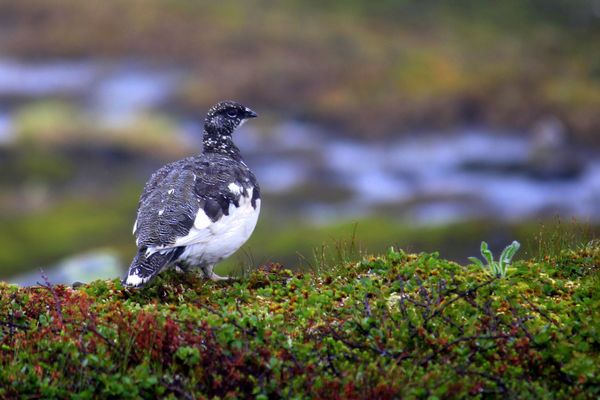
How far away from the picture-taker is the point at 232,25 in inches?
1369

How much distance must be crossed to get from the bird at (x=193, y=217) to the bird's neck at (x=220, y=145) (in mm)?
746

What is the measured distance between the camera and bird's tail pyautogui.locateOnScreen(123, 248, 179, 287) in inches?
274

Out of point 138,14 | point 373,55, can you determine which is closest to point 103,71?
point 138,14

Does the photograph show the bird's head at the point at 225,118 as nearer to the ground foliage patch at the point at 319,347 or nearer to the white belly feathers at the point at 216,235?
the white belly feathers at the point at 216,235

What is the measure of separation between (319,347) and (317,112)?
27293mm

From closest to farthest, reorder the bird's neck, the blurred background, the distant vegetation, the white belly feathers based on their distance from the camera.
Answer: the white belly feathers, the bird's neck, the blurred background, the distant vegetation

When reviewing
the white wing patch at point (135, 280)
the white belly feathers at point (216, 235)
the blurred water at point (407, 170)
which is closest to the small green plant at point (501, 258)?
the white belly feathers at point (216, 235)

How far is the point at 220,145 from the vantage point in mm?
9273

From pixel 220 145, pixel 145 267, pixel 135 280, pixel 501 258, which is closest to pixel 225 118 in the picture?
pixel 220 145

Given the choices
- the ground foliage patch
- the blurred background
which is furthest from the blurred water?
the ground foliage patch

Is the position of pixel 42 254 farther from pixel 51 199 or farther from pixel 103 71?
pixel 103 71

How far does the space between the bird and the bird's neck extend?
2.45 feet

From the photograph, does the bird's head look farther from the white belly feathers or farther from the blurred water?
the blurred water

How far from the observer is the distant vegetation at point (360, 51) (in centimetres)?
3238
